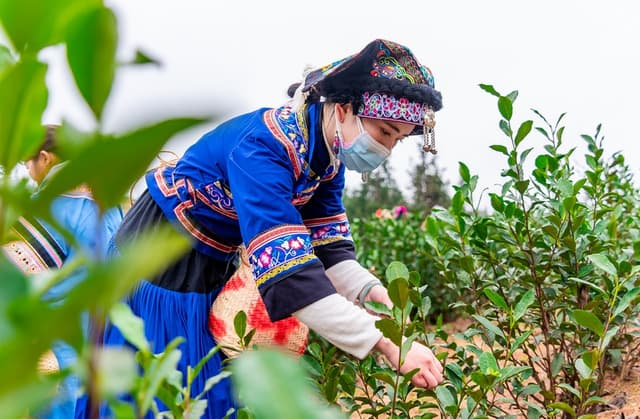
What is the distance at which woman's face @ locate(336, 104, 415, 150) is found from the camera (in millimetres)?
1851

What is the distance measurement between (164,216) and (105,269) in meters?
1.69

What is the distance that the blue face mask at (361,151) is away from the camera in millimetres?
1859

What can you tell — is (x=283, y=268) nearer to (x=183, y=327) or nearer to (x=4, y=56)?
(x=183, y=327)

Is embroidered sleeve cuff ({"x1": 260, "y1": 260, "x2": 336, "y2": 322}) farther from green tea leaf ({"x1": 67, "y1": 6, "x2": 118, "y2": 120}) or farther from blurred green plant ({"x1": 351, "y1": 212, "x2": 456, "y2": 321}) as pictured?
blurred green plant ({"x1": 351, "y1": 212, "x2": 456, "y2": 321})

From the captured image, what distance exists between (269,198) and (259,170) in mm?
84

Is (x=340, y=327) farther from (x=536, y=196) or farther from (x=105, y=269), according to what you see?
(x=105, y=269)

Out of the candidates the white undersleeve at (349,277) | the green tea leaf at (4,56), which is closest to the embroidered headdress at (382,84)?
the white undersleeve at (349,277)

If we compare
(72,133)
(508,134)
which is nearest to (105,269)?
(72,133)

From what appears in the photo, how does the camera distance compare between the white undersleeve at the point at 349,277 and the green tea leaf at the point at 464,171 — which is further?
the white undersleeve at the point at 349,277

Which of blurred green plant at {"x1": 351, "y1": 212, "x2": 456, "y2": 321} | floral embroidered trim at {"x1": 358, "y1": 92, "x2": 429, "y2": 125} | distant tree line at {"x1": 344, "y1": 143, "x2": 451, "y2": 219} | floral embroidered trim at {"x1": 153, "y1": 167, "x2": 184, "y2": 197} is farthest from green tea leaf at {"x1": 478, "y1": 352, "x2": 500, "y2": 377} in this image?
distant tree line at {"x1": 344, "y1": 143, "x2": 451, "y2": 219}

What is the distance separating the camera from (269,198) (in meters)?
1.58

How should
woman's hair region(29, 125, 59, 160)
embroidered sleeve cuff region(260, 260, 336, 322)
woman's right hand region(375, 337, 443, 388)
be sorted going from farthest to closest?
1. embroidered sleeve cuff region(260, 260, 336, 322)
2. woman's right hand region(375, 337, 443, 388)
3. woman's hair region(29, 125, 59, 160)

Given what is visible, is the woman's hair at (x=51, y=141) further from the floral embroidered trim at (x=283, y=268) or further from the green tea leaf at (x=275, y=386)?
the floral embroidered trim at (x=283, y=268)

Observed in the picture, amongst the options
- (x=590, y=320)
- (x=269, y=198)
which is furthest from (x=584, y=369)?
(x=269, y=198)
